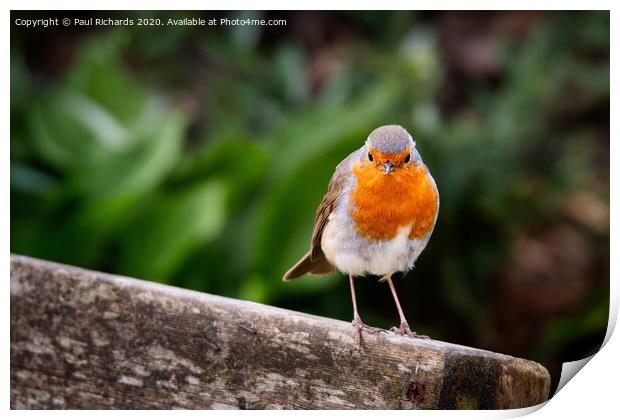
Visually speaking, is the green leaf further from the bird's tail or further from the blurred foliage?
the bird's tail

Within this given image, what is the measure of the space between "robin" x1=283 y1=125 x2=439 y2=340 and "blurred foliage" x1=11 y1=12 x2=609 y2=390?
1.50 ft

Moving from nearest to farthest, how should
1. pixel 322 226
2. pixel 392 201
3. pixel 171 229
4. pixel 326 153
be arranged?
pixel 392 201 < pixel 322 226 < pixel 326 153 < pixel 171 229

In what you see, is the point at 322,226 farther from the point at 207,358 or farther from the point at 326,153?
the point at 326,153

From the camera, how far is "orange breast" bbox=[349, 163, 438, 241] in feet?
4.01

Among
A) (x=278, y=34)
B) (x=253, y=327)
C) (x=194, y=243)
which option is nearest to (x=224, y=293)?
(x=194, y=243)

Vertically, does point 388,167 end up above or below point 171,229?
above

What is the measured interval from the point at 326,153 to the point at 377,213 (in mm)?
586

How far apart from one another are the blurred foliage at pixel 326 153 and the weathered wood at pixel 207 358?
501 millimetres

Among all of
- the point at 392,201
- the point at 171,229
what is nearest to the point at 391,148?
the point at 392,201

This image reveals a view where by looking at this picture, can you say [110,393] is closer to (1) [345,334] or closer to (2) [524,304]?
(1) [345,334]

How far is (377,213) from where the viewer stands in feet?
4.22

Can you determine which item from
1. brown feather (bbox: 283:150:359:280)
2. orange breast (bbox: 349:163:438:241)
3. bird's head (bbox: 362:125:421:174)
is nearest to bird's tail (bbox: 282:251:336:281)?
brown feather (bbox: 283:150:359:280)

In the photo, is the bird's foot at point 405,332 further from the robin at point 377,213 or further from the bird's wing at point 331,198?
the bird's wing at point 331,198

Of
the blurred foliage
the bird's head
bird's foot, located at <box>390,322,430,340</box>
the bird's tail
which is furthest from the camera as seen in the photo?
the blurred foliage
